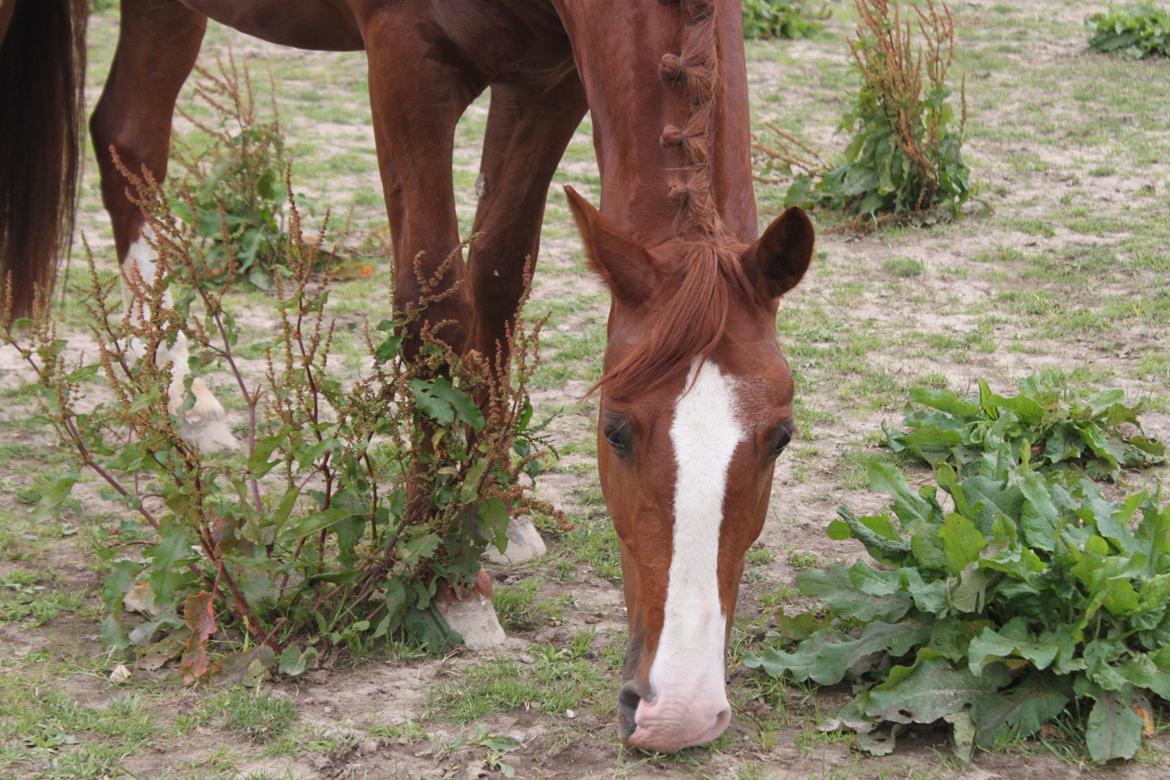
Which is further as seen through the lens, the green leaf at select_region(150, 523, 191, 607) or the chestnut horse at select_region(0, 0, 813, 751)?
the green leaf at select_region(150, 523, 191, 607)

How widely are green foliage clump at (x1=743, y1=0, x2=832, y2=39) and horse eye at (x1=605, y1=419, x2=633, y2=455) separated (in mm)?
8507

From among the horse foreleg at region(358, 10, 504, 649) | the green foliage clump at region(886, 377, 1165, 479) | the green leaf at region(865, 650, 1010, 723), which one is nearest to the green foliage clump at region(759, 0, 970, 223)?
the green foliage clump at region(886, 377, 1165, 479)

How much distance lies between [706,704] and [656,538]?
32cm

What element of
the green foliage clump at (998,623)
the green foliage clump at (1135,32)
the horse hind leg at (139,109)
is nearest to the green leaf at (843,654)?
the green foliage clump at (998,623)

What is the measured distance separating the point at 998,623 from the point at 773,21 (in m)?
8.40

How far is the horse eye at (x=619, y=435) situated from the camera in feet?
8.01

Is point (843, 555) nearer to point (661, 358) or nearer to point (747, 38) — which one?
point (661, 358)

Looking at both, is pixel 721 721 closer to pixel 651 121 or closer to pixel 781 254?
pixel 781 254

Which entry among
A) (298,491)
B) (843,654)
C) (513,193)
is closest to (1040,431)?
(843,654)

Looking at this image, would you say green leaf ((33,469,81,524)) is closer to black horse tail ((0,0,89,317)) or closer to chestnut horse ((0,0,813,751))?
chestnut horse ((0,0,813,751))

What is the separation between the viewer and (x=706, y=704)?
2.29 metres

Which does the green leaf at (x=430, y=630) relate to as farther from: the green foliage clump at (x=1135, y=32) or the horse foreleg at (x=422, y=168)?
the green foliage clump at (x=1135, y=32)

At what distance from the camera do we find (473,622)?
130 inches

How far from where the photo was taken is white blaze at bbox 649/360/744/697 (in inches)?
91.0
